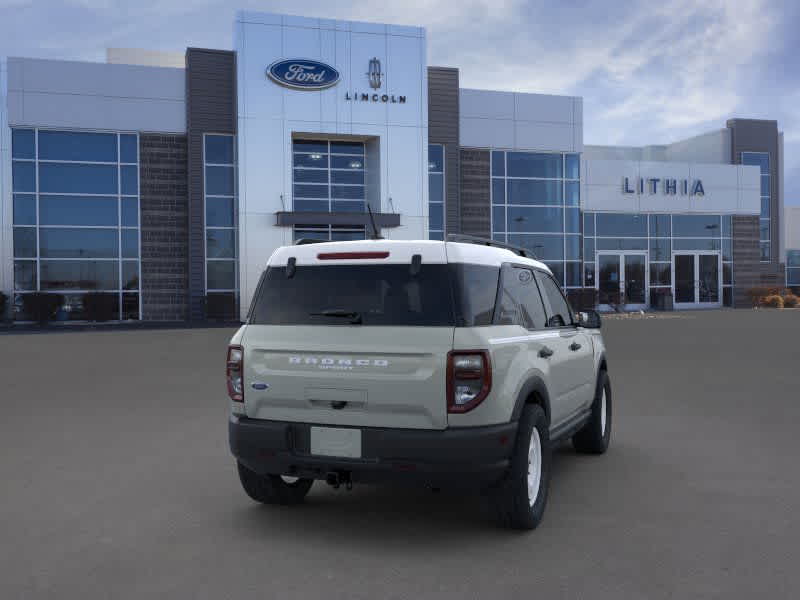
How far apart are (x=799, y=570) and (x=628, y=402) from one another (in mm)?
5768

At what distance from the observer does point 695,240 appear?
132 ft

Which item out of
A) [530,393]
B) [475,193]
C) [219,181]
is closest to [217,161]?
[219,181]

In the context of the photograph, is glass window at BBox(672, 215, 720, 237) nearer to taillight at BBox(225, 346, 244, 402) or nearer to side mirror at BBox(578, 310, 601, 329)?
side mirror at BBox(578, 310, 601, 329)

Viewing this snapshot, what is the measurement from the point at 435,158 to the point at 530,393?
→ 95.0ft

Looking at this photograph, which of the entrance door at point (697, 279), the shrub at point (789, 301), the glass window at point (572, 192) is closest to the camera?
the glass window at point (572, 192)

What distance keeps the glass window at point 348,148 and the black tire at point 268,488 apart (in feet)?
87.4

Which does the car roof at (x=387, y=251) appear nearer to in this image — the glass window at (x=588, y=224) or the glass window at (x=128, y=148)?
the glass window at (x=128, y=148)

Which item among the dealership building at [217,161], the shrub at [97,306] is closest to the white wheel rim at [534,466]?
the dealership building at [217,161]

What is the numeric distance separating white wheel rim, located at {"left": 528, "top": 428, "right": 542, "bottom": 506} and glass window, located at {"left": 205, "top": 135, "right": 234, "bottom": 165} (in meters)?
27.0

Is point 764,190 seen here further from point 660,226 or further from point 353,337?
point 353,337

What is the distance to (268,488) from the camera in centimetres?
537

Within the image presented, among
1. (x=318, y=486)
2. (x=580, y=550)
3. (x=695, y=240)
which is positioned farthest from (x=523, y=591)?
(x=695, y=240)

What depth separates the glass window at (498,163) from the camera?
3456cm

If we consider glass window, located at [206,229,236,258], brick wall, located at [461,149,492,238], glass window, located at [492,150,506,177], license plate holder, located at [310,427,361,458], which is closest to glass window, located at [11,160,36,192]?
glass window, located at [206,229,236,258]
